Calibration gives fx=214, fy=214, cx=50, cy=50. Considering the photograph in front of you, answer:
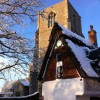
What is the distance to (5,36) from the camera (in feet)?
43.2

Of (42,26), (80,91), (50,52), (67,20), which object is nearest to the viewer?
(80,91)

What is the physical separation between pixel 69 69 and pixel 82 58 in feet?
Answer: 4.68

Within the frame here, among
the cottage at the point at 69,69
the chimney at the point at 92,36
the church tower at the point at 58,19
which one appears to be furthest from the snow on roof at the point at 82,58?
the church tower at the point at 58,19

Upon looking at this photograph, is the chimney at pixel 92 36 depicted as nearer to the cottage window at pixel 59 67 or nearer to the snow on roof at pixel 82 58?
the snow on roof at pixel 82 58

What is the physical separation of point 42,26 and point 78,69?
32.6m

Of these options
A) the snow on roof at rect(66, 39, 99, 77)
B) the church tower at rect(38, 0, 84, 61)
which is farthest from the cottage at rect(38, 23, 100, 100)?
the church tower at rect(38, 0, 84, 61)

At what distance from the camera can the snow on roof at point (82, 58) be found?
1642cm

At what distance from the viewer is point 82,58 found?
17.7 metres

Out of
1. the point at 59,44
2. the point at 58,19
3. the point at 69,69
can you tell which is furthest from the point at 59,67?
the point at 58,19

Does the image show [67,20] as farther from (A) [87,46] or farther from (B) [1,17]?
(B) [1,17]

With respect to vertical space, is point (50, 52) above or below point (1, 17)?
below

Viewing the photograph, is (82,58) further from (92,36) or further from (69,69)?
(92,36)

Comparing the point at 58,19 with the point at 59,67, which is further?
the point at 58,19

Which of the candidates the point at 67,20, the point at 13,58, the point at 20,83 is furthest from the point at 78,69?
the point at 20,83
